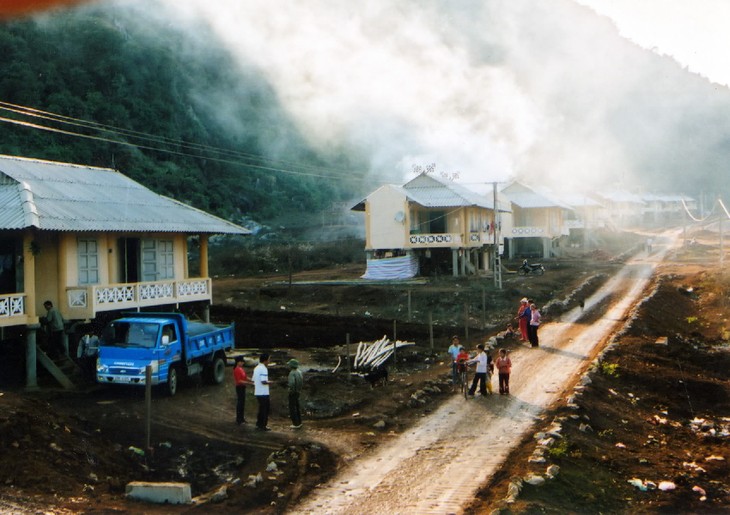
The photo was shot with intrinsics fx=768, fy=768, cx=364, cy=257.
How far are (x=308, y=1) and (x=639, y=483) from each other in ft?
412

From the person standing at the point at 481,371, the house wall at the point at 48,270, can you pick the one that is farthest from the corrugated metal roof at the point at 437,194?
the person standing at the point at 481,371

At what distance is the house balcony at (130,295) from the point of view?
932 inches

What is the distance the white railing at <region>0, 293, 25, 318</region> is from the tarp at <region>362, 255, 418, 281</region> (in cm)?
3039

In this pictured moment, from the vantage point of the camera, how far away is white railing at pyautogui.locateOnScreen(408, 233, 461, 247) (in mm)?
49844

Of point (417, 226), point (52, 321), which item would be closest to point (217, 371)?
point (52, 321)

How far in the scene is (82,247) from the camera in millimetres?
24859

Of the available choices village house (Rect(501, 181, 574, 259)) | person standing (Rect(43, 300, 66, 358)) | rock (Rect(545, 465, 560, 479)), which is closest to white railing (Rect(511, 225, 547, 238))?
village house (Rect(501, 181, 574, 259))

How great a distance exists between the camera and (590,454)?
48.3 feet

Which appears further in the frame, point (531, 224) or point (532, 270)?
point (531, 224)

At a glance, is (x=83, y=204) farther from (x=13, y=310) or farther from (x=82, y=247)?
(x=13, y=310)

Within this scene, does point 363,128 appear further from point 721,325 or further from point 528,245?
point 721,325

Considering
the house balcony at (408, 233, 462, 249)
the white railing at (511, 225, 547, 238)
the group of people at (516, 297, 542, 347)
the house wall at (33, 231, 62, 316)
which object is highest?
the white railing at (511, 225, 547, 238)

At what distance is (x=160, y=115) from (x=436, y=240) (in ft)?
128

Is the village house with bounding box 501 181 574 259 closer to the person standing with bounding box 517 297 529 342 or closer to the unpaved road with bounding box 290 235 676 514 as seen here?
the person standing with bounding box 517 297 529 342
